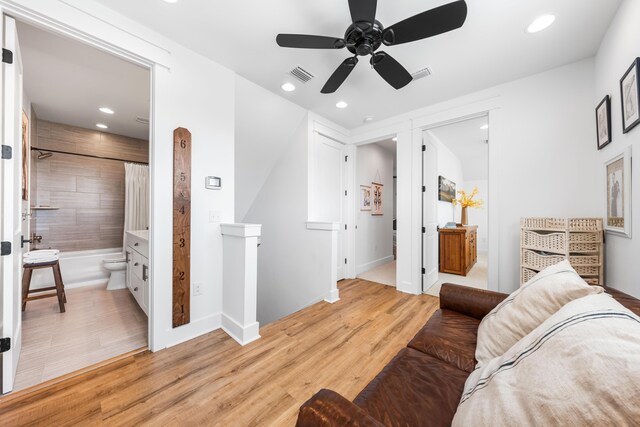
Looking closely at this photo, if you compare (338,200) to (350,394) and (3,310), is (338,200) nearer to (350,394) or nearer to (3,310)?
(350,394)

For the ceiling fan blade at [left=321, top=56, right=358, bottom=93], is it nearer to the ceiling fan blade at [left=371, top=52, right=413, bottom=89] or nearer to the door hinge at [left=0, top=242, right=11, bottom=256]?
the ceiling fan blade at [left=371, top=52, right=413, bottom=89]

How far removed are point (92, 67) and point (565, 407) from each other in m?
3.93

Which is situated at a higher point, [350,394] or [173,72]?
[173,72]

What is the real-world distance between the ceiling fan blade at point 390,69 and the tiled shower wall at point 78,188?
15.2 ft

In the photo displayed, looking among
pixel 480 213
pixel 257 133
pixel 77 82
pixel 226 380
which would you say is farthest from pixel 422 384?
pixel 480 213

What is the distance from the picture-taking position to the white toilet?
3.48 m

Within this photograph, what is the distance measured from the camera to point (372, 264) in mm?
4859

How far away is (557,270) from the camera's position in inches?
45.7

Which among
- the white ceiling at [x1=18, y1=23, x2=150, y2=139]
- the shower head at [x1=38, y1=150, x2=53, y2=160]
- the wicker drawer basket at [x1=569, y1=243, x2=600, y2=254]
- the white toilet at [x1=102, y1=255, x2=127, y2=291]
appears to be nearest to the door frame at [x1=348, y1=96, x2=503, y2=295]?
the wicker drawer basket at [x1=569, y1=243, x2=600, y2=254]

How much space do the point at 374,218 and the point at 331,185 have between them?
152cm

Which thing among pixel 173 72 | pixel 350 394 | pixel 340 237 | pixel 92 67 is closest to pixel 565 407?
pixel 350 394

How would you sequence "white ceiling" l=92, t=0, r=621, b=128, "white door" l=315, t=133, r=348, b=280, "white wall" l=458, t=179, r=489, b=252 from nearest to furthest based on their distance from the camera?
"white ceiling" l=92, t=0, r=621, b=128 < "white door" l=315, t=133, r=348, b=280 < "white wall" l=458, t=179, r=489, b=252

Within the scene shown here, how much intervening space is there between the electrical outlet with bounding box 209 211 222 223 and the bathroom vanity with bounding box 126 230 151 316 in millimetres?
730

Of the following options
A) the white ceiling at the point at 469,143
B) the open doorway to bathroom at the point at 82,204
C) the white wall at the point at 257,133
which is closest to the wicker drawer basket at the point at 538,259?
the white ceiling at the point at 469,143
